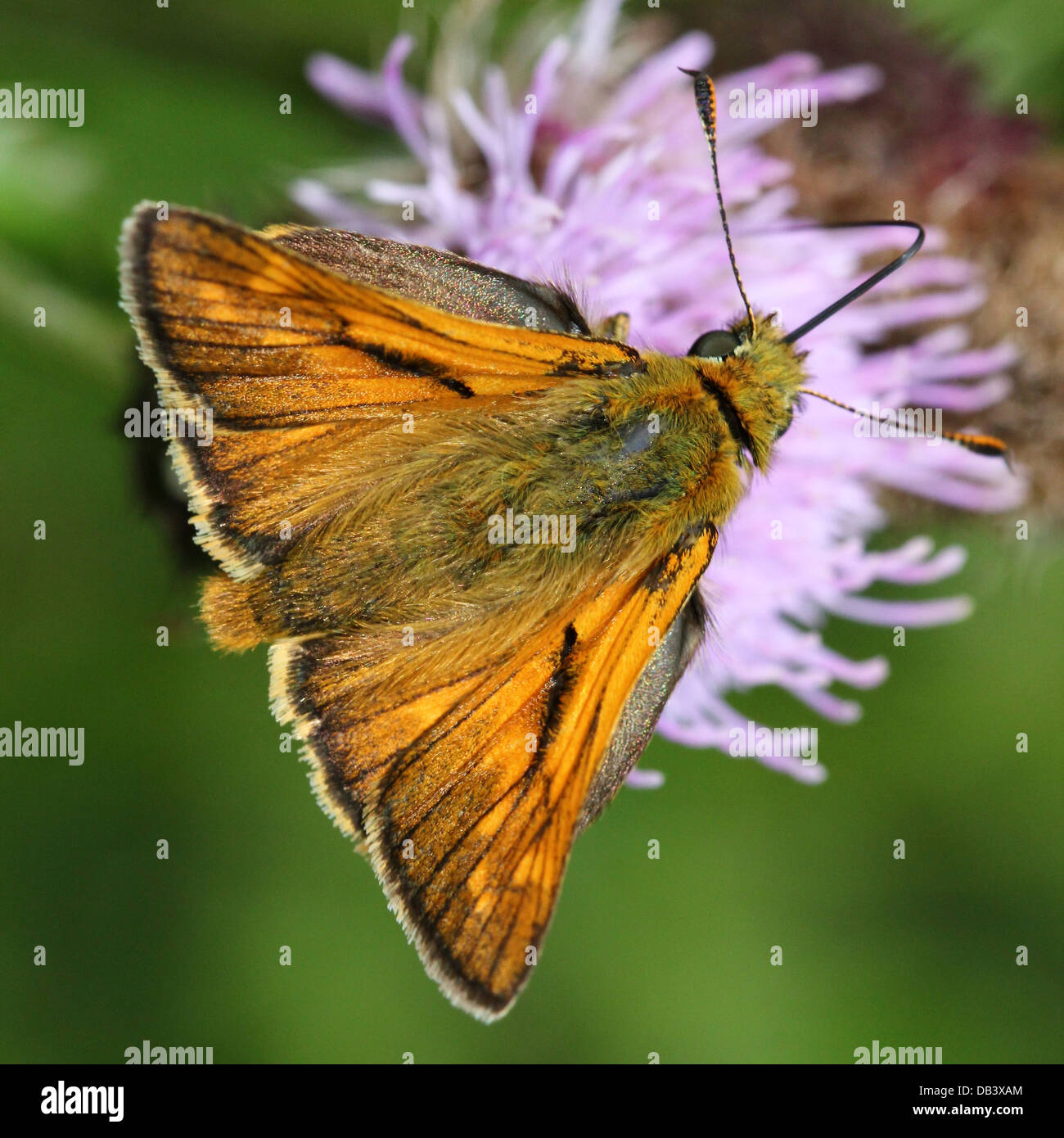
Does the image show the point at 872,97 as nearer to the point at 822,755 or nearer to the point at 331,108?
the point at 331,108

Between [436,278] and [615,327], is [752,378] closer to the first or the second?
[615,327]

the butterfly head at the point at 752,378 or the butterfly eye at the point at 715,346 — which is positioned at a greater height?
the butterfly eye at the point at 715,346

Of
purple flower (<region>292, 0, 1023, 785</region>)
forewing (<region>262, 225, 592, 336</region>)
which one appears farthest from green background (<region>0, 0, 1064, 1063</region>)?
forewing (<region>262, 225, 592, 336</region>)

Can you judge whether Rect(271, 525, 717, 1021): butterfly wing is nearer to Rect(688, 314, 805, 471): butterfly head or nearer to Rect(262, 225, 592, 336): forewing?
Rect(688, 314, 805, 471): butterfly head

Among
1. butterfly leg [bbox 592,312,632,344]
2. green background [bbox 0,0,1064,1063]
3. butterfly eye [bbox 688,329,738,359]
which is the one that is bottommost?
green background [bbox 0,0,1064,1063]

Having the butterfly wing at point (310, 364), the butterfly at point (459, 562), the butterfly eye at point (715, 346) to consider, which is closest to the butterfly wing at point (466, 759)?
the butterfly at point (459, 562)

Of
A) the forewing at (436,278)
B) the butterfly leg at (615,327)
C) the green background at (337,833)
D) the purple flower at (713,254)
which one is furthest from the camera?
the green background at (337,833)

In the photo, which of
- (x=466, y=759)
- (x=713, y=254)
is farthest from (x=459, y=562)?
(x=713, y=254)

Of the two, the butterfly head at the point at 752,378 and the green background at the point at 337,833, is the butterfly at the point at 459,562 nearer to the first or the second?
the butterfly head at the point at 752,378
